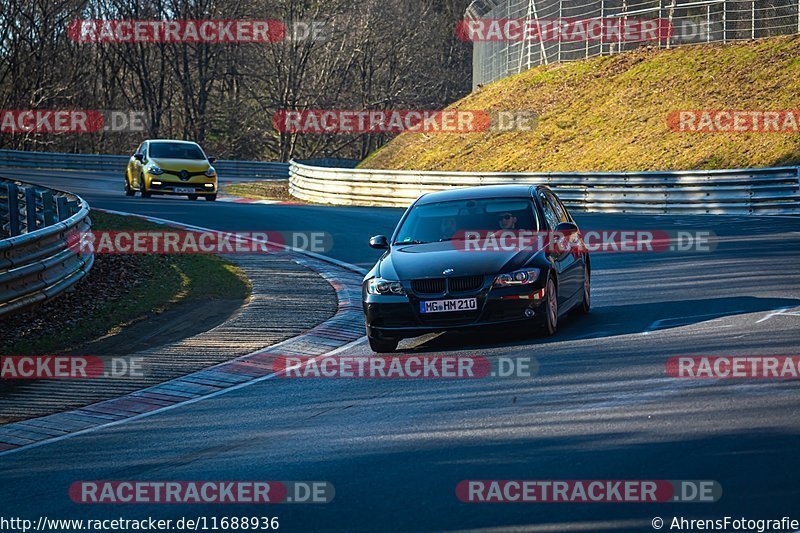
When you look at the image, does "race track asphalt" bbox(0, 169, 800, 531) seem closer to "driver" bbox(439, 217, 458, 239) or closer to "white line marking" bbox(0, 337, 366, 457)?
"white line marking" bbox(0, 337, 366, 457)

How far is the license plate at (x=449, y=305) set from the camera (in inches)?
430

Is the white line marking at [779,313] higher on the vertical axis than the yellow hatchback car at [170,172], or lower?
lower

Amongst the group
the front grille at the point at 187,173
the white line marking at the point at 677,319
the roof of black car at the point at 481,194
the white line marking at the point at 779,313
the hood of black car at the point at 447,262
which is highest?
the roof of black car at the point at 481,194

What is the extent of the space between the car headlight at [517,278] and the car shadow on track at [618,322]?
1.31ft

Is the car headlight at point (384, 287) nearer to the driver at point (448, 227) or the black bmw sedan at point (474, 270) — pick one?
the black bmw sedan at point (474, 270)

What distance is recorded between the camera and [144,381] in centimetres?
1034

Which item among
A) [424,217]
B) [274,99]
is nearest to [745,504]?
[424,217]

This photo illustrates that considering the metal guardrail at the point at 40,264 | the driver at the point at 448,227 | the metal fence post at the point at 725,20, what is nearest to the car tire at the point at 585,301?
the driver at the point at 448,227

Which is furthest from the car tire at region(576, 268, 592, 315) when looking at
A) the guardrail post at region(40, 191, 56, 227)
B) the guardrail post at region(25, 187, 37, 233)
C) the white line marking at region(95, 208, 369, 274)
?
the guardrail post at region(25, 187, 37, 233)

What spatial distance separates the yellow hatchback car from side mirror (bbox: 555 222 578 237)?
21273mm

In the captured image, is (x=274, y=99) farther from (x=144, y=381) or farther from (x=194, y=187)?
(x=144, y=381)

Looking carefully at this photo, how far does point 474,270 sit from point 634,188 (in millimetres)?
18890

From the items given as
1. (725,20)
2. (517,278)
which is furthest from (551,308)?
(725,20)

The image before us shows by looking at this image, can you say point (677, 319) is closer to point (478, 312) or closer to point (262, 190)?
point (478, 312)
